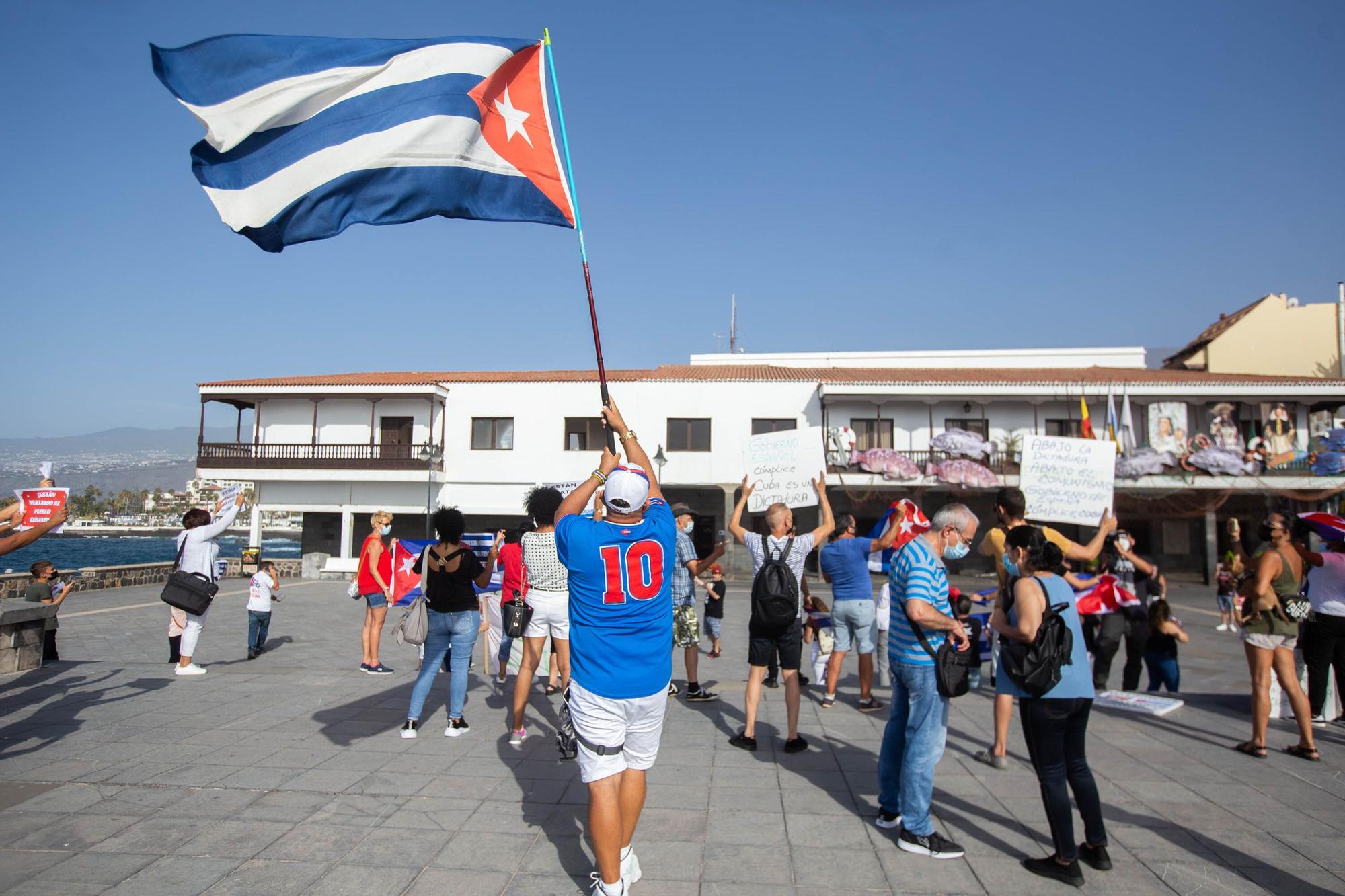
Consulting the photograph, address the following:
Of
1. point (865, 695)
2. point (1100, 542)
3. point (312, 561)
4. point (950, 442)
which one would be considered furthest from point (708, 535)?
point (1100, 542)

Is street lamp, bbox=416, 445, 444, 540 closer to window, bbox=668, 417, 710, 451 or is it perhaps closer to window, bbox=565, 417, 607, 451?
window, bbox=565, 417, 607, 451

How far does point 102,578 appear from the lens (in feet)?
60.2

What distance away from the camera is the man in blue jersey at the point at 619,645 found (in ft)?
10.3

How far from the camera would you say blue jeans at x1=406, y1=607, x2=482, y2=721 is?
543cm

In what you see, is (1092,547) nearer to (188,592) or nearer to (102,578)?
(188,592)

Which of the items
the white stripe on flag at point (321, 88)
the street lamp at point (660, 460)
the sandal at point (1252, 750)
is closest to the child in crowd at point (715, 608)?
the sandal at point (1252, 750)

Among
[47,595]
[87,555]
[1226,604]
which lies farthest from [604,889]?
[87,555]

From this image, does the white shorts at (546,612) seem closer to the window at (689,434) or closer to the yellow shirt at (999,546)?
the yellow shirt at (999,546)

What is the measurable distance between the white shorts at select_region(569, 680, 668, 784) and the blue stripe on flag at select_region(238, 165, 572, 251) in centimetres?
331

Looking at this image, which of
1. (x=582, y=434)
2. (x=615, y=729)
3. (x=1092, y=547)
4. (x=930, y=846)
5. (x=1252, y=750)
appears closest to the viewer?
(x=615, y=729)

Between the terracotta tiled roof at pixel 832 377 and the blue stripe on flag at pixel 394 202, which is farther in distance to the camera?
the terracotta tiled roof at pixel 832 377

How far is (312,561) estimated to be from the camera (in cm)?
2627

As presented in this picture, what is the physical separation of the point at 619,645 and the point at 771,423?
2392 cm

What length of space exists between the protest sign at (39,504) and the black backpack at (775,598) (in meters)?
4.73
